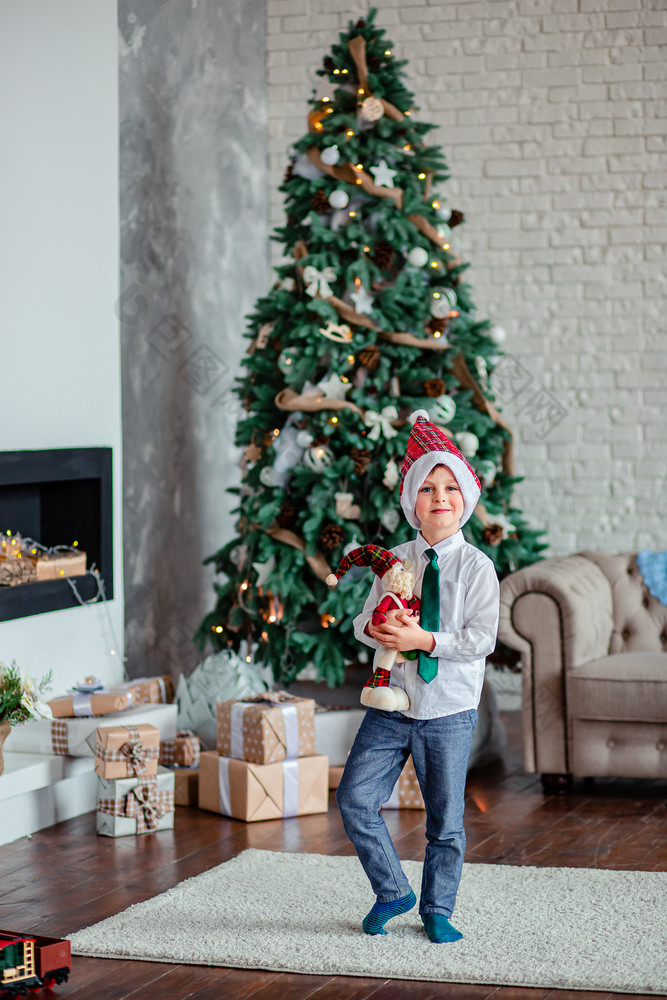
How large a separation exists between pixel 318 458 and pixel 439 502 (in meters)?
1.66

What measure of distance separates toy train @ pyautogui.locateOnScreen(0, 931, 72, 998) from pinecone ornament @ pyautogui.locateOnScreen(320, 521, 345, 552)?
6.72 ft

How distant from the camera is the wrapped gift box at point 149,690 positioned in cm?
447

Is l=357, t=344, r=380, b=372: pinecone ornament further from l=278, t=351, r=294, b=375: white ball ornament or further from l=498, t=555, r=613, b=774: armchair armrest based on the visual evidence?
l=498, t=555, r=613, b=774: armchair armrest

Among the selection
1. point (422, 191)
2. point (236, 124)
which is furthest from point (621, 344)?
point (236, 124)

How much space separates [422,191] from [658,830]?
2444mm

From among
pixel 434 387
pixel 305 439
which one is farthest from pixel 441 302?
pixel 305 439

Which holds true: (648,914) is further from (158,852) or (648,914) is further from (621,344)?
(621,344)

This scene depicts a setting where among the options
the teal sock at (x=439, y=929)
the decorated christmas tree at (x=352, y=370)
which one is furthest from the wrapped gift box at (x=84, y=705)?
the teal sock at (x=439, y=929)

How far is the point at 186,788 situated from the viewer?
418 cm

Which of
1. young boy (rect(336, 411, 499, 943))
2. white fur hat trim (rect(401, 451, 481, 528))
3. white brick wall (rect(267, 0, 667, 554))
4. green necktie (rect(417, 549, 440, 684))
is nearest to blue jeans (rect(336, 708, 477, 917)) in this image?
young boy (rect(336, 411, 499, 943))

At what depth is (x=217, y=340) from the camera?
229 inches

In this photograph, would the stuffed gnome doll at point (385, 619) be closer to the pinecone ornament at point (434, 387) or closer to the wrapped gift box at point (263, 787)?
the wrapped gift box at point (263, 787)

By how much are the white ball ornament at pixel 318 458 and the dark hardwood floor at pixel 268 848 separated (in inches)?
47.1

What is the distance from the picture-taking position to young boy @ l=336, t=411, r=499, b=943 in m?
2.76
